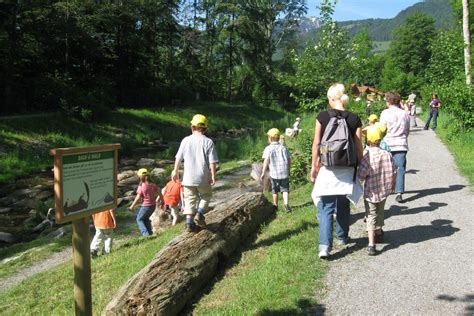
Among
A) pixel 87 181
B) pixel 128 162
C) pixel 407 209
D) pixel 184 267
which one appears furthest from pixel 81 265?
pixel 128 162

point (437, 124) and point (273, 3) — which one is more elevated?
point (273, 3)

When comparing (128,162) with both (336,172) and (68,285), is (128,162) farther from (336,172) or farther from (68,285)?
(336,172)

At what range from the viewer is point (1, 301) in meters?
6.71

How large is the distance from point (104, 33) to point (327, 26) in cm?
2237

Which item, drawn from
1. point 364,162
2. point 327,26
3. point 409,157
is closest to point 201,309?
point 364,162

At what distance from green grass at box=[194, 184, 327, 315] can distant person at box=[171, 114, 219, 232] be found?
88 cm

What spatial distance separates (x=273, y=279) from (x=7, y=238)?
8.48m

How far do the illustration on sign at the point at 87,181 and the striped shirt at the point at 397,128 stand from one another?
5.80 meters

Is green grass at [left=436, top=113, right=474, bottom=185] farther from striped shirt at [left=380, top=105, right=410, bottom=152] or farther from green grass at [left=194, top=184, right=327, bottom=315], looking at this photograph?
green grass at [left=194, top=184, right=327, bottom=315]

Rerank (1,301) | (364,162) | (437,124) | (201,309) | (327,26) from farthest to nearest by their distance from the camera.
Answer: (437,124) → (327,26) → (1,301) → (364,162) → (201,309)

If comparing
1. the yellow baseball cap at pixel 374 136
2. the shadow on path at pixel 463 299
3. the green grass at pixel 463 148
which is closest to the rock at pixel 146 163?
→ the green grass at pixel 463 148

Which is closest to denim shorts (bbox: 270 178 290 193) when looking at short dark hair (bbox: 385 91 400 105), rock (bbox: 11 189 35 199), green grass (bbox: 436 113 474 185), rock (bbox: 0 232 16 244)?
short dark hair (bbox: 385 91 400 105)

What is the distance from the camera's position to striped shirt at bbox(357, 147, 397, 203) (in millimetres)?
5734

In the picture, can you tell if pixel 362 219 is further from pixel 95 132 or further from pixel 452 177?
pixel 95 132
